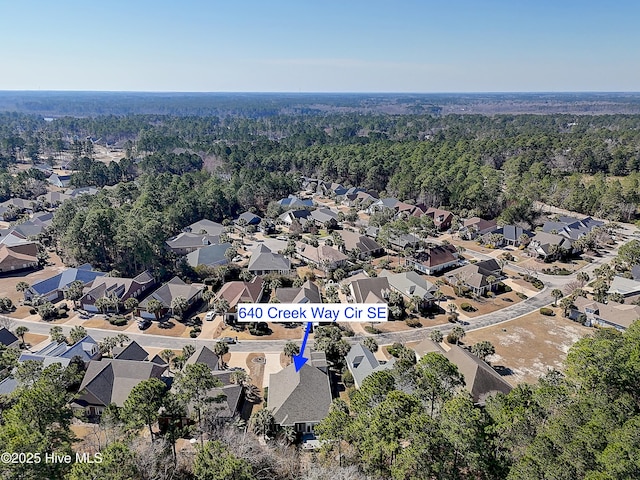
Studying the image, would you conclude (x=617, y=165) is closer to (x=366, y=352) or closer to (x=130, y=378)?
(x=366, y=352)

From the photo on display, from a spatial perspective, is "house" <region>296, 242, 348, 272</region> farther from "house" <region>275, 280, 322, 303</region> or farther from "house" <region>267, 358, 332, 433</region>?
"house" <region>267, 358, 332, 433</region>

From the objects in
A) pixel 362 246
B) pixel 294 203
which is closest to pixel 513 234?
pixel 362 246

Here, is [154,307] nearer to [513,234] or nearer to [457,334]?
[457,334]

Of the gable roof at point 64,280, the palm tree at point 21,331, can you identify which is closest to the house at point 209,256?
the gable roof at point 64,280

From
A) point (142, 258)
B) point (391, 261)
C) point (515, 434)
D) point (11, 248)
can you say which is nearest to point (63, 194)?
point (11, 248)

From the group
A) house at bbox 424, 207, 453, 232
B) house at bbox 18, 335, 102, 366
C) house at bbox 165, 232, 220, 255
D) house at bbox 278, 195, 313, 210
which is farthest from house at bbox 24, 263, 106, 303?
house at bbox 424, 207, 453, 232
